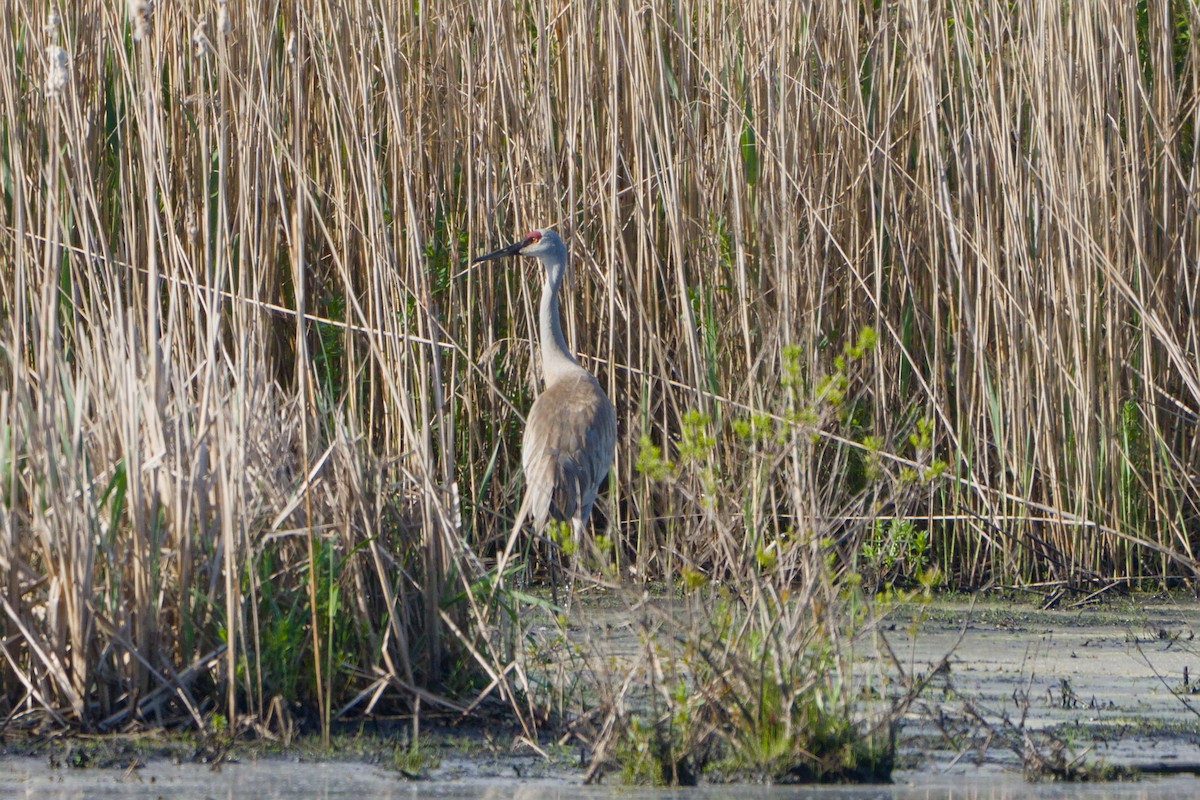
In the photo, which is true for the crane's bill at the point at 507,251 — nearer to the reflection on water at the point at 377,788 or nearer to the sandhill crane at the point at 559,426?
the sandhill crane at the point at 559,426

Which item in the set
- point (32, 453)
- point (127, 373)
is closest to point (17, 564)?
point (32, 453)

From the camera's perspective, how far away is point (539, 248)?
18.0ft

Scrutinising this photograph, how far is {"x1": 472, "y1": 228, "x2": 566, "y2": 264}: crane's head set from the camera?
5.48 meters

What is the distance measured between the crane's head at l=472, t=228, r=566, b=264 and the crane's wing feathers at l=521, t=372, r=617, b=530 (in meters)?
0.39

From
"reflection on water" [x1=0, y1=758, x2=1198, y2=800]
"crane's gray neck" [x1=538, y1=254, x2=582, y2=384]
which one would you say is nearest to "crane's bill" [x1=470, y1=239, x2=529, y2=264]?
"crane's gray neck" [x1=538, y1=254, x2=582, y2=384]

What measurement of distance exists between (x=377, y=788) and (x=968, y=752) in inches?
48.2

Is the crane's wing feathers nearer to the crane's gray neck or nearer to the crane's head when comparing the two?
the crane's gray neck

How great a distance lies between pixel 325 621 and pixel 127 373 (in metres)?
0.66

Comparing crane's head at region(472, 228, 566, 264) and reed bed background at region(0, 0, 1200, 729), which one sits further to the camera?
crane's head at region(472, 228, 566, 264)

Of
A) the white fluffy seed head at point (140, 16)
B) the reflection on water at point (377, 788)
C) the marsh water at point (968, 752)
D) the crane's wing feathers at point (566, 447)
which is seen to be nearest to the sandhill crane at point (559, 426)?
the crane's wing feathers at point (566, 447)

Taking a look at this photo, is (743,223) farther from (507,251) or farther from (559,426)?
(559,426)

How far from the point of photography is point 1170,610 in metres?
5.30

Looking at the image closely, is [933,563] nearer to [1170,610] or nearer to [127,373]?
[1170,610]

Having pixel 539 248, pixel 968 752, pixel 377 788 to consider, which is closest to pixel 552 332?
pixel 539 248
